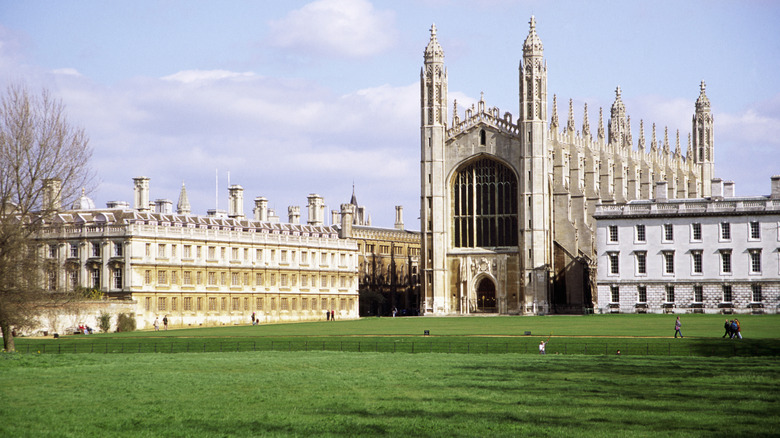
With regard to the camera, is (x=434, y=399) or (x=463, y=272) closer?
(x=434, y=399)

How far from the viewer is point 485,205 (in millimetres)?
100812

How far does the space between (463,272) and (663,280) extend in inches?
900

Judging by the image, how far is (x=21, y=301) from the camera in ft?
147

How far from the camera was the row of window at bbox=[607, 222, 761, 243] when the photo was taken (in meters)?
78.9

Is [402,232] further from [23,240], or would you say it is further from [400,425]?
[400,425]

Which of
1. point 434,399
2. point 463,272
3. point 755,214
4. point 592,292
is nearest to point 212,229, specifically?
point 463,272

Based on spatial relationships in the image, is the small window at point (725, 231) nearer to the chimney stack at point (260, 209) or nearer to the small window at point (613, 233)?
the small window at point (613, 233)

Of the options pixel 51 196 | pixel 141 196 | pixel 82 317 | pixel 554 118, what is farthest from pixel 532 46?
pixel 51 196

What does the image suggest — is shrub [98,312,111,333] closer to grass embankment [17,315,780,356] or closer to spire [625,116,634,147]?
grass embankment [17,315,780,356]

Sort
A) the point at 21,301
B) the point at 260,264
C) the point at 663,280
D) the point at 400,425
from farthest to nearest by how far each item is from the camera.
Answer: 1. the point at 260,264
2. the point at 663,280
3. the point at 21,301
4. the point at 400,425

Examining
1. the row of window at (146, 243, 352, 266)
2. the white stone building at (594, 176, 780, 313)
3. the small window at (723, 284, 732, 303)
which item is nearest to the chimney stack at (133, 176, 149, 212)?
the row of window at (146, 243, 352, 266)

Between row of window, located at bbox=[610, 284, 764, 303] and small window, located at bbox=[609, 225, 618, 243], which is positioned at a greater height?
small window, located at bbox=[609, 225, 618, 243]

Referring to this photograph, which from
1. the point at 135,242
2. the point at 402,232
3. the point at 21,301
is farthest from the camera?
the point at 402,232

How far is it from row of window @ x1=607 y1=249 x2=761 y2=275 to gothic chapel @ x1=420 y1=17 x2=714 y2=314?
37.0 feet
